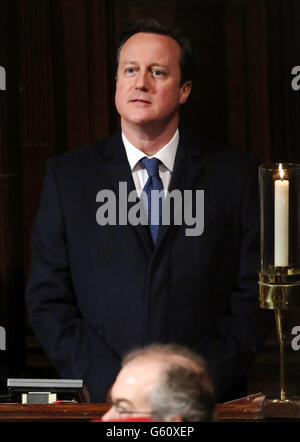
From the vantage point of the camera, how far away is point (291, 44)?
8.79ft

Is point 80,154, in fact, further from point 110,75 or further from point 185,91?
point 185,91

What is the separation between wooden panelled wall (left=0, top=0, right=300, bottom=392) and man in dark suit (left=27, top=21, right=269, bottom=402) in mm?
62

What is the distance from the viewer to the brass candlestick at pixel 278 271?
6.46 feet

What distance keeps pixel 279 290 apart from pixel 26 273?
99cm

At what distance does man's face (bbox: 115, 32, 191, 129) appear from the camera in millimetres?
2572

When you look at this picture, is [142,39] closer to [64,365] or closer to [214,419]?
[64,365]

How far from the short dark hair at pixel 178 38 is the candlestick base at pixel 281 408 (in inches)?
39.4

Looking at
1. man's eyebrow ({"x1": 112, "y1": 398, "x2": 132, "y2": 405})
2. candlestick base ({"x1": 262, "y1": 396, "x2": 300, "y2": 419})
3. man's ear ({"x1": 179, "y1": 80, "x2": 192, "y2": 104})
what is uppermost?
man's ear ({"x1": 179, "y1": 80, "x2": 192, "y2": 104})

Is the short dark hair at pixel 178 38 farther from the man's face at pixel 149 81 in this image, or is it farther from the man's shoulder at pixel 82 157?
the man's shoulder at pixel 82 157

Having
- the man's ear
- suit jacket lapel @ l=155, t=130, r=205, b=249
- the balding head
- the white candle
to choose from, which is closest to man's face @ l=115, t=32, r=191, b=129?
the man's ear

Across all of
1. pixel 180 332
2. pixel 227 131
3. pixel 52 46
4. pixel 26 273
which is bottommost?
pixel 180 332

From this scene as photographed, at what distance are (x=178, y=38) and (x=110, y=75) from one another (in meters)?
0.23

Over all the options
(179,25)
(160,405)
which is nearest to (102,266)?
(179,25)

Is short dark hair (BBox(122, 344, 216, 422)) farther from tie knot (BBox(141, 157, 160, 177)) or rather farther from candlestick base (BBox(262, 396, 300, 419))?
tie knot (BBox(141, 157, 160, 177))
